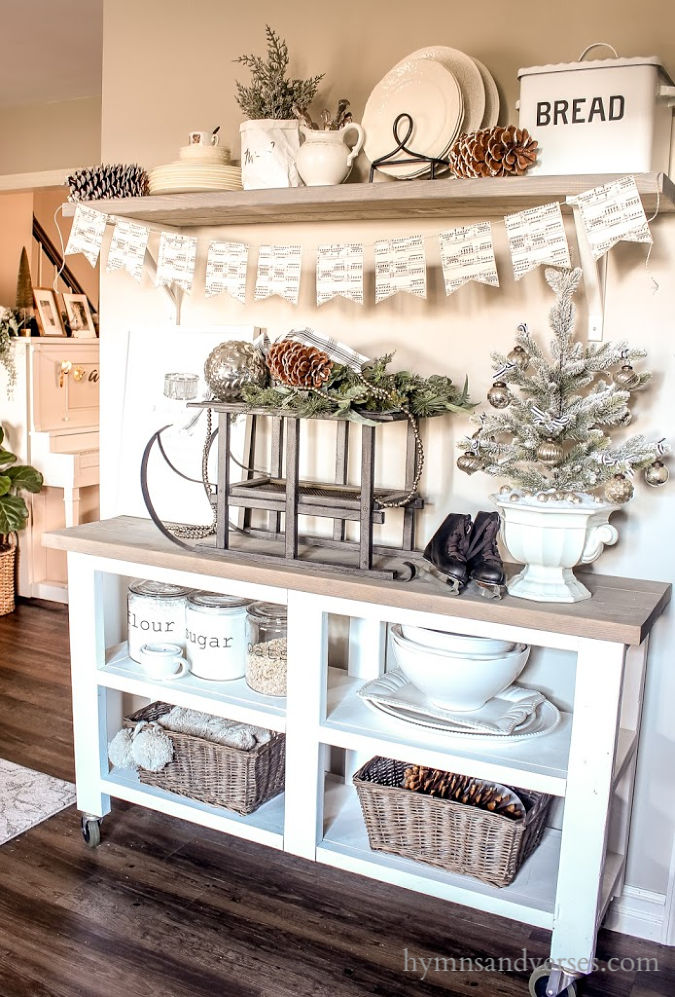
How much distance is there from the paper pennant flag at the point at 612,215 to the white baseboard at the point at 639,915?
1.34m

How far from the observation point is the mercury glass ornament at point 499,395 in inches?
68.4

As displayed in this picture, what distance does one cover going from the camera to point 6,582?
4094 millimetres

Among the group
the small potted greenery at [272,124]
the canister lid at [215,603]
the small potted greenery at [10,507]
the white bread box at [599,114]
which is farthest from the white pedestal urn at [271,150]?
the small potted greenery at [10,507]

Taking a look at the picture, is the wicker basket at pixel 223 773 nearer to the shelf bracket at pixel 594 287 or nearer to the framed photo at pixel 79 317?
the shelf bracket at pixel 594 287

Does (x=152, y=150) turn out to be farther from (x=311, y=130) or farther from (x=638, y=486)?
(x=638, y=486)

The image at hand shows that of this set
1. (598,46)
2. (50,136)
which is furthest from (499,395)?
Result: (50,136)

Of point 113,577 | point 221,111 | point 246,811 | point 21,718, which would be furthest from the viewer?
point 21,718

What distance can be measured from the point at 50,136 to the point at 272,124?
10.4 feet

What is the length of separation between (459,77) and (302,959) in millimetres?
1802

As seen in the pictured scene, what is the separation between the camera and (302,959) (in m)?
1.81

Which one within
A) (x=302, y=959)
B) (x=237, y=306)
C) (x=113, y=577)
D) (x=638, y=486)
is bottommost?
(x=302, y=959)

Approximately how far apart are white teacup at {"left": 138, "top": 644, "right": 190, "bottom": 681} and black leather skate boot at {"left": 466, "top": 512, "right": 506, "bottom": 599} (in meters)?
0.77

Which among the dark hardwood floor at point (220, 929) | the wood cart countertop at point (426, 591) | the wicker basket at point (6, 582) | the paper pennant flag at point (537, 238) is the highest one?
the paper pennant flag at point (537, 238)

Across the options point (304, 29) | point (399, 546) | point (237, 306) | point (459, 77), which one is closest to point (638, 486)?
point (399, 546)
